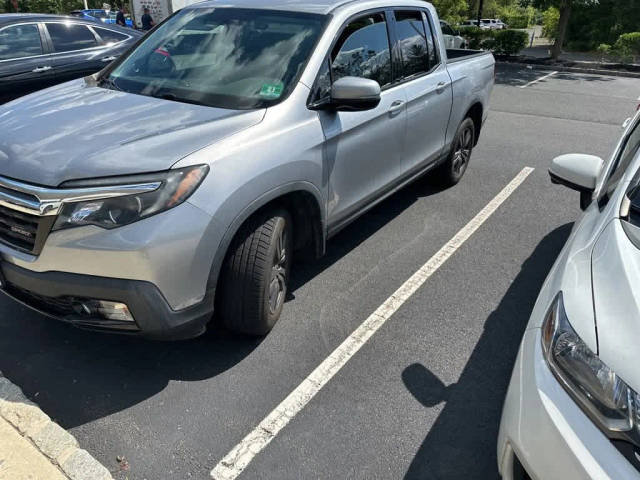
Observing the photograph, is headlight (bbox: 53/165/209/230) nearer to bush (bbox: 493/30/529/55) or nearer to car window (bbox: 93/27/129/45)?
car window (bbox: 93/27/129/45)

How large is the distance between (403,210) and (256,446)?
3082 millimetres

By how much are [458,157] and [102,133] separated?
12.7ft

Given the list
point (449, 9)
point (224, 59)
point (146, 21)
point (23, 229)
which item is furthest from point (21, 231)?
point (449, 9)

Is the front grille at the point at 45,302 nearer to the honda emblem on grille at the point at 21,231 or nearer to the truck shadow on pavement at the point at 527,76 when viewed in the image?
the honda emblem on grille at the point at 21,231

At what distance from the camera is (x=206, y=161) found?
243 centimetres

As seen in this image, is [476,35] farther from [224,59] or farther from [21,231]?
[21,231]

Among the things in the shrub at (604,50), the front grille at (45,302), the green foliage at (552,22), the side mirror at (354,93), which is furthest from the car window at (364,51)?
the green foliage at (552,22)

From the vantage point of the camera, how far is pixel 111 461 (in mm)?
2354

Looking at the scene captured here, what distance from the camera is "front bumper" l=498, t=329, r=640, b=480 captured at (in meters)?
1.51

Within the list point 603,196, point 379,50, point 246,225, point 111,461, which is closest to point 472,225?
point 379,50

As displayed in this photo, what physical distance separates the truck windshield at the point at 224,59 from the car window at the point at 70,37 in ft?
12.6

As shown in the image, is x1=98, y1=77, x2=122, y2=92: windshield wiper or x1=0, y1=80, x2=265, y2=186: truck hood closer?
x1=0, y1=80, x2=265, y2=186: truck hood

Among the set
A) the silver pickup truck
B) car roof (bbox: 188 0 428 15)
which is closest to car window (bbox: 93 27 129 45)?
the silver pickup truck

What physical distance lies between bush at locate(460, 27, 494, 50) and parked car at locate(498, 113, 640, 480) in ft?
59.9
